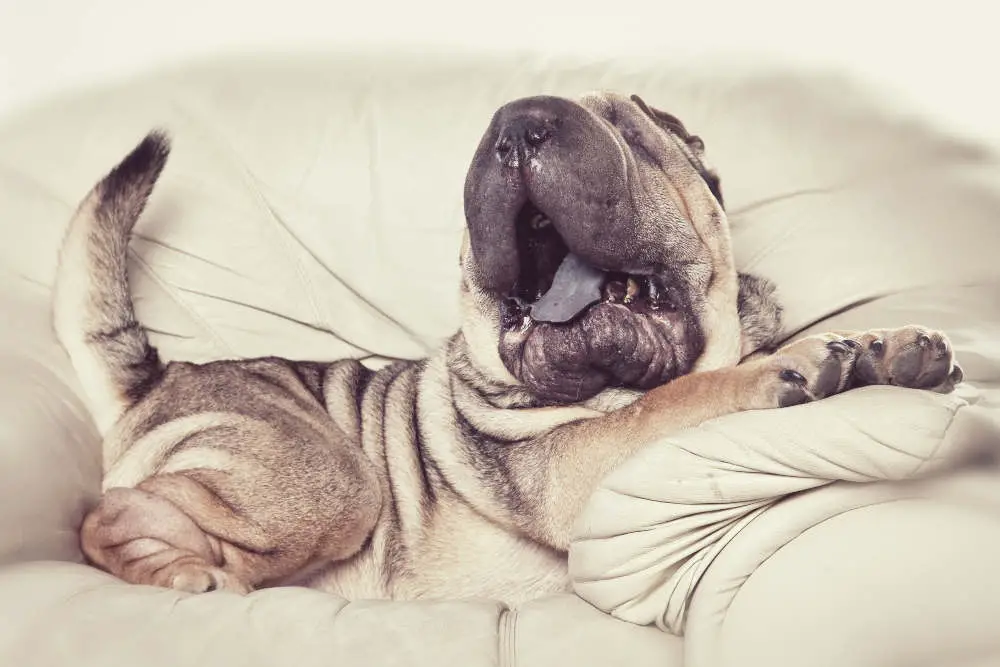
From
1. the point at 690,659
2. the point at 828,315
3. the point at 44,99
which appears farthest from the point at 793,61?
the point at 44,99

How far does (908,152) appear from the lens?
257cm

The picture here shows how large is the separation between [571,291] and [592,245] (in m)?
0.15

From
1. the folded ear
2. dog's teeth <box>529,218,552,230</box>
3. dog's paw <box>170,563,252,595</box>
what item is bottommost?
dog's paw <box>170,563,252,595</box>

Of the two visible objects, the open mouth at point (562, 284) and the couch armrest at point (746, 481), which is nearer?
→ the couch armrest at point (746, 481)

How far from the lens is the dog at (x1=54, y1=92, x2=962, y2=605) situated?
6.51ft

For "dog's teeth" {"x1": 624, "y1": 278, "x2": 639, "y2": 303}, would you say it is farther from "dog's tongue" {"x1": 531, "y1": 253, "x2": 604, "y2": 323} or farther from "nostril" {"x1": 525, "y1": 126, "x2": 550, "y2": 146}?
"nostril" {"x1": 525, "y1": 126, "x2": 550, "y2": 146}

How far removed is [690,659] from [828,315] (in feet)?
3.51

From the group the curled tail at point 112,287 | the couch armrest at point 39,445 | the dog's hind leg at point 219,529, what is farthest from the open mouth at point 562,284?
the couch armrest at point 39,445

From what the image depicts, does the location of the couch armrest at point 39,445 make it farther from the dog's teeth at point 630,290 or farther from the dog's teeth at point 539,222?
the dog's teeth at point 630,290

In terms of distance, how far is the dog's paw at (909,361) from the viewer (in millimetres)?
1791

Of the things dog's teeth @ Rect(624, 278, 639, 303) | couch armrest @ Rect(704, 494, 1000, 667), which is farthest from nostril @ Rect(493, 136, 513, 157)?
couch armrest @ Rect(704, 494, 1000, 667)

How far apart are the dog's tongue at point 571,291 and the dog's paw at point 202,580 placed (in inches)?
33.1

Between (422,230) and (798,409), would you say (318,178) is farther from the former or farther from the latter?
(798,409)

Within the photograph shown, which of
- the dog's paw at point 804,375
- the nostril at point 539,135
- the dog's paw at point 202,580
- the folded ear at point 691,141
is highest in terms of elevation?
the nostril at point 539,135
